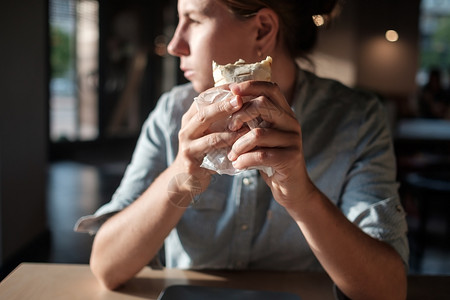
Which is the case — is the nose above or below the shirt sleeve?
above

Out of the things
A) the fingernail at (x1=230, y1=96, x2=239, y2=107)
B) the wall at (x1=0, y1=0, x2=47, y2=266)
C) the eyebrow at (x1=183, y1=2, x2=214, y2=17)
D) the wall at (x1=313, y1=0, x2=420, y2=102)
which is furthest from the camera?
the wall at (x1=313, y1=0, x2=420, y2=102)

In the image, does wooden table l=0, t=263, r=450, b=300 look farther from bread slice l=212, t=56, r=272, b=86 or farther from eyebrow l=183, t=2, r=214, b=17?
eyebrow l=183, t=2, r=214, b=17

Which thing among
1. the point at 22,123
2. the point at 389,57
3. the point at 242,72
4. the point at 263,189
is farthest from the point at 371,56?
the point at 242,72

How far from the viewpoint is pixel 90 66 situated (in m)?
8.48

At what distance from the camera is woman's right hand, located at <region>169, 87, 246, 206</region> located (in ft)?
2.60

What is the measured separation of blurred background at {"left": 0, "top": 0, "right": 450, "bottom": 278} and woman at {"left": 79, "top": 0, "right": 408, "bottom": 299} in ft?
0.86

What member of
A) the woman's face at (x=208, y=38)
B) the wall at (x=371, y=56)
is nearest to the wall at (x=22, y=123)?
the wall at (x=371, y=56)

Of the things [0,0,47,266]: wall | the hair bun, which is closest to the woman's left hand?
the hair bun

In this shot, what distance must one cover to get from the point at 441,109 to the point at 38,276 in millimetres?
7994

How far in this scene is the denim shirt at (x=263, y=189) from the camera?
1.19 m

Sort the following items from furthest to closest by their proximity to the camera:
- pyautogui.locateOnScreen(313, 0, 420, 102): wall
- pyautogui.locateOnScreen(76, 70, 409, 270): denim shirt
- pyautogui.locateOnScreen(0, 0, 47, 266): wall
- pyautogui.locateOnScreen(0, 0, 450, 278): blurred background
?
pyautogui.locateOnScreen(313, 0, 420, 102): wall, pyautogui.locateOnScreen(0, 0, 450, 278): blurred background, pyautogui.locateOnScreen(0, 0, 47, 266): wall, pyautogui.locateOnScreen(76, 70, 409, 270): denim shirt

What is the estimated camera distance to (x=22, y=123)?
11.8 ft

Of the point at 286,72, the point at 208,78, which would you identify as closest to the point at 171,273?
the point at 208,78

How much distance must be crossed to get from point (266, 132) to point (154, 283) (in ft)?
1.55
